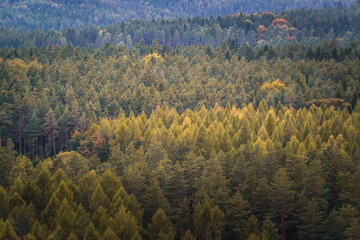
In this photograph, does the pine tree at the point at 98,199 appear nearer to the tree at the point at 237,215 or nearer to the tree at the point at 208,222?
the tree at the point at 208,222

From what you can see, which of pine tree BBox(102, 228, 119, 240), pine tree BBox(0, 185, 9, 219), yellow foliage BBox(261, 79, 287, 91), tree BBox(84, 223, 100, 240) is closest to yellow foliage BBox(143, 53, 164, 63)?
yellow foliage BBox(261, 79, 287, 91)

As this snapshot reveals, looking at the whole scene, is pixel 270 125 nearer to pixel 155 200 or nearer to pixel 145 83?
pixel 155 200

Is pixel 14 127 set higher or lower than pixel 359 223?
lower

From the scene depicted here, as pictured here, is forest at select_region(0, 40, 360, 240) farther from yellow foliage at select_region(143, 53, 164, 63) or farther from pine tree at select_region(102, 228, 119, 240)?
yellow foliage at select_region(143, 53, 164, 63)

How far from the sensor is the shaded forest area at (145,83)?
4459 inches

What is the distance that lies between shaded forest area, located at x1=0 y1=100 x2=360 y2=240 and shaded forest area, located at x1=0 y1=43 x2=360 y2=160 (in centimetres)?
2868

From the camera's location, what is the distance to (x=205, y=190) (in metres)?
62.5

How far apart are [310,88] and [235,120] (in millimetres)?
44824

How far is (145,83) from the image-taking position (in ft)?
497

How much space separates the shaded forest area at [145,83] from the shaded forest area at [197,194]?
28681 mm

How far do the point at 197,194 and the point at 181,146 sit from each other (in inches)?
1048

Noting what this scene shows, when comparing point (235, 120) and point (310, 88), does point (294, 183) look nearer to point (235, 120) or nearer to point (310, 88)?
point (235, 120)

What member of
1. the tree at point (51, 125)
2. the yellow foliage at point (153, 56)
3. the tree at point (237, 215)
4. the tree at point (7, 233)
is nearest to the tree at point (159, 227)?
the tree at point (237, 215)

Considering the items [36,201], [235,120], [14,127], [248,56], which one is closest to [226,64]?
[248,56]
